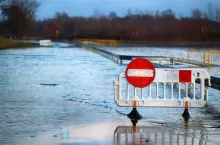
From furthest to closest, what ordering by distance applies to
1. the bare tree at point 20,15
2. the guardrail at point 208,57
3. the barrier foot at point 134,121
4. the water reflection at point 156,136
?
the bare tree at point 20,15 → the guardrail at point 208,57 → the barrier foot at point 134,121 → the water reflection at point 156,136

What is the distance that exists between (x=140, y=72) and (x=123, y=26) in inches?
3147

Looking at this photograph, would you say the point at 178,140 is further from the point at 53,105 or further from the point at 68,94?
the point at 68,94

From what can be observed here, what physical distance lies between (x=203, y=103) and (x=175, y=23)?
44.6 m

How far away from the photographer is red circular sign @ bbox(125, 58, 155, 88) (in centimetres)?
1162

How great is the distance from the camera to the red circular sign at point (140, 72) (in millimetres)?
11617

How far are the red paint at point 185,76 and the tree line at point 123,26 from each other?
40775mm

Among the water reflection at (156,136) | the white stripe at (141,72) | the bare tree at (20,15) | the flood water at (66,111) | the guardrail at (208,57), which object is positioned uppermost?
the bare tree at (20,15)

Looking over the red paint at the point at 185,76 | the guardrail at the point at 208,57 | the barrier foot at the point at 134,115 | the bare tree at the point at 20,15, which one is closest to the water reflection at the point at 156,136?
the barrier foot at the point at 134,115

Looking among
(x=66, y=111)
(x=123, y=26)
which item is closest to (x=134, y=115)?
(x=66, y=111)

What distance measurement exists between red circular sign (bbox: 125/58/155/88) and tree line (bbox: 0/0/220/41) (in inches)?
1626

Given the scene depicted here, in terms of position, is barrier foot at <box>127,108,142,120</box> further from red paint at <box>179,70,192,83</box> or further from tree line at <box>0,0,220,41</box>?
tree line at <box>0,0,220,41</box>

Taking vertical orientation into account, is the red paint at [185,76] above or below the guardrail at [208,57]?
above

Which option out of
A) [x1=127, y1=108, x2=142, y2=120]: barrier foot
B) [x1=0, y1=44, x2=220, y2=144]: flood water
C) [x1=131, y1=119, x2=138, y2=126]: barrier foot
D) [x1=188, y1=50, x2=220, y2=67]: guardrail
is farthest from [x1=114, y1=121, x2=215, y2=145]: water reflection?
[x1=188, y1=50, x2=220, y2=67]: guardrail

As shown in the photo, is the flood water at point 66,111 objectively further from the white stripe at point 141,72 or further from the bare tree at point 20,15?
the bare tree at point 20,15
